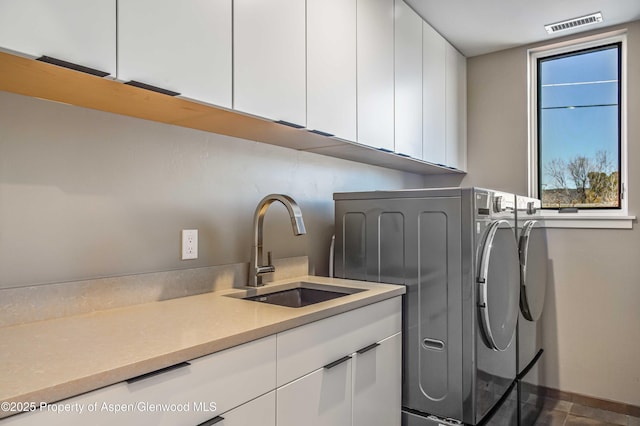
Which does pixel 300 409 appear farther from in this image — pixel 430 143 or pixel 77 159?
pixel 430 143

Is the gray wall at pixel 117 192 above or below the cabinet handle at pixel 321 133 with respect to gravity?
below

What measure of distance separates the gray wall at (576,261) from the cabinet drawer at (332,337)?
175 cm

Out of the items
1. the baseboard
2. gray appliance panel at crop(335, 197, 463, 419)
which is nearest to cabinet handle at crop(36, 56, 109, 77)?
gray appliance panel at crop(335, 197, 463, 419)

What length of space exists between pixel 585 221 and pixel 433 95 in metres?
1.34

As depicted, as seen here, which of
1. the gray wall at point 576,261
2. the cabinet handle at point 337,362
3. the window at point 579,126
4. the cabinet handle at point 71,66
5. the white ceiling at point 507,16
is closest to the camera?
the cabinet handle at point 71,66

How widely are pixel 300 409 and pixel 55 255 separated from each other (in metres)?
0.87

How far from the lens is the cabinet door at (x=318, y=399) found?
1.24 m

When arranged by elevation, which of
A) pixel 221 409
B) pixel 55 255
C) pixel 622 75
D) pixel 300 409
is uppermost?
pixel 622 75

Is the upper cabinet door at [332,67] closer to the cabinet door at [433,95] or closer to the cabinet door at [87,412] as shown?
the cabinet door at [433,95]

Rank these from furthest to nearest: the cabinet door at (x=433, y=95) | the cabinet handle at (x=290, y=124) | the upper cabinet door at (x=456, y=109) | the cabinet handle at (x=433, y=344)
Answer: the upper cabinet door at (x=456, y=109) < the cabinet door at (x=433, y=95) < the cabinet handle at (x=433, y=344) < the cabinet handle at (x=290, y=124)

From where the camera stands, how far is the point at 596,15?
257 cm

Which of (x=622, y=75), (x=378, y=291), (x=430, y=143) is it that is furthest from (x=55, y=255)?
(x=622, y=75)

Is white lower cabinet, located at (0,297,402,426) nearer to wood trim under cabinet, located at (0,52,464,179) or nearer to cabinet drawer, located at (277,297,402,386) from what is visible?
cabinet drawer, located at (277,297,402,386)

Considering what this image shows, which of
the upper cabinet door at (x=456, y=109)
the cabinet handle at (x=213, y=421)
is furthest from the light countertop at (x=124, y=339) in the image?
the upper cabinet door at (x=456, y=109)
